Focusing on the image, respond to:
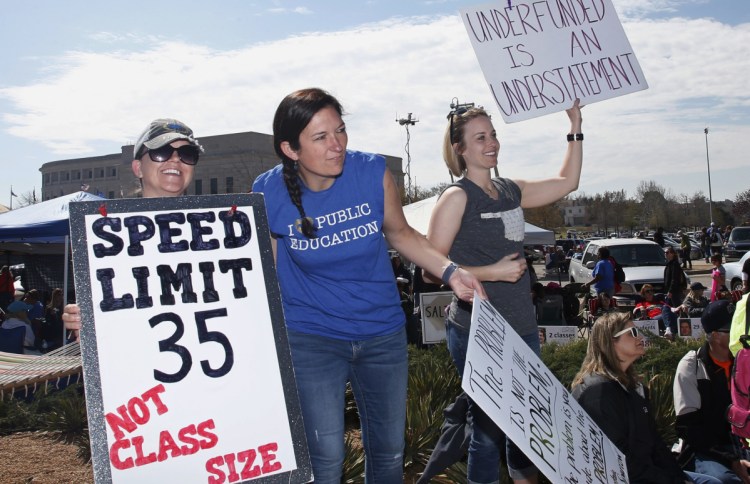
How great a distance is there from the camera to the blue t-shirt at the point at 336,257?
9.05 feet

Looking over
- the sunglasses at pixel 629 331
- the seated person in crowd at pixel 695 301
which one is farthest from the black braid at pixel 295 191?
the seated person in crowd at pixel 695 301

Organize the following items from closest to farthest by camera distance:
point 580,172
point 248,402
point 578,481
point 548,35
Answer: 1. point 248,402
2. point 578,481
3. point 580,172
4. point 548,35

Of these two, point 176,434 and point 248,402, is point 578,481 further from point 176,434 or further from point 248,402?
point 176,434

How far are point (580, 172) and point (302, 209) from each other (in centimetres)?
158

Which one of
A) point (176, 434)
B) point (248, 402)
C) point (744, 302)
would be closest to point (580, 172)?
point (744, 302)

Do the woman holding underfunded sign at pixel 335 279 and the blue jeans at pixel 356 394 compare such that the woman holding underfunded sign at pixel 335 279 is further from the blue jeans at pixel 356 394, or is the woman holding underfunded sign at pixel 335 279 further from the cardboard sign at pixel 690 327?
the cardboard sign at pixel 690 327

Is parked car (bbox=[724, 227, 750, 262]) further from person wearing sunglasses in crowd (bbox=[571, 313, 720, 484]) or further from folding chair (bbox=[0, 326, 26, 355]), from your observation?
person wearing sunglasses in crowd (bbox=[571, 313, 720, 484])

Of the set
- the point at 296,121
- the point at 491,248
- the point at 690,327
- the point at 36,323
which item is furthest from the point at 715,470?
the point at 36,323

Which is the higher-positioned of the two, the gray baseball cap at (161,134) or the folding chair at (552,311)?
the gray baseball cap at (161,134)

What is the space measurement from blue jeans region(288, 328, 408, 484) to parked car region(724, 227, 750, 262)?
35066mm

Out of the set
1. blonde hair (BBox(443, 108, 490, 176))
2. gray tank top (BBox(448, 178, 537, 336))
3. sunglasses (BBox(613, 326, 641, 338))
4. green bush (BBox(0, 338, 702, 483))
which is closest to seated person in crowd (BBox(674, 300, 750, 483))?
green bush (BBox(0, 338, 702, 483))

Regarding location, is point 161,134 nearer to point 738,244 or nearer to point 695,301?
point 695,301

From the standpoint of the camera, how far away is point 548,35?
392 cm

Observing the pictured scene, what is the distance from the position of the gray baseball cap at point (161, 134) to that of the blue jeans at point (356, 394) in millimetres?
806
